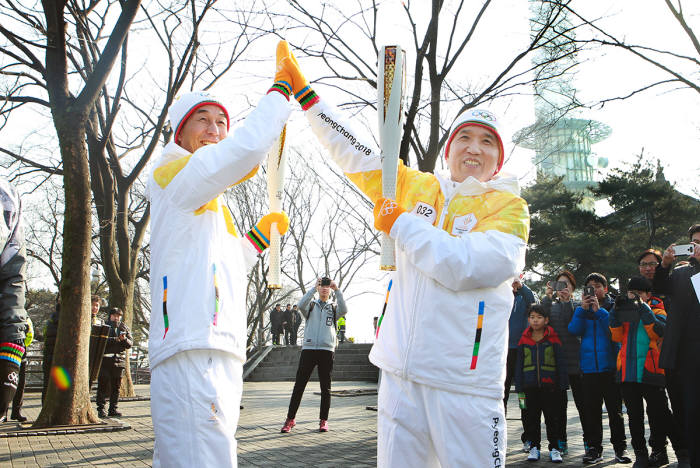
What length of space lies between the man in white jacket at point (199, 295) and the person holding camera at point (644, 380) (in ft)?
15.1

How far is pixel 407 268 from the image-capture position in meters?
2.87

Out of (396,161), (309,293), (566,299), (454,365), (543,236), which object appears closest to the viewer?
(454,365)

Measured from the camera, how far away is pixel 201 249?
2666mm

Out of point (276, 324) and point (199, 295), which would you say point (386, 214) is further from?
point (276, 324)

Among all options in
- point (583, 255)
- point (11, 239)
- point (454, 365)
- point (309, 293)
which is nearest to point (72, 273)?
point (309, 293)

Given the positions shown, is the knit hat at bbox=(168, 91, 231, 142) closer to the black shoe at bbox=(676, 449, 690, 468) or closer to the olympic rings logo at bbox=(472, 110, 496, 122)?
the olympic rings logo at bbox=(472, 110, 496, 122)

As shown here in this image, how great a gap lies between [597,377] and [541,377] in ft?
1.99

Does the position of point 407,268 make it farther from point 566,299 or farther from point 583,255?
point 583,255

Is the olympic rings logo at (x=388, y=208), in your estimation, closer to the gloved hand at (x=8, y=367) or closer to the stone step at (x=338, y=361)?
the gloved hand at (x=8, y=367)

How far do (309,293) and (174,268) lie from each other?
639cm

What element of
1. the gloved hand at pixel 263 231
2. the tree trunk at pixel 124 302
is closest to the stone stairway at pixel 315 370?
the tree trunk at pixel 124 302

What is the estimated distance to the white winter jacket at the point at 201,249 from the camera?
2555mm

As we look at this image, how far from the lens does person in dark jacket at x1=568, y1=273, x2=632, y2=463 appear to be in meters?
6.52

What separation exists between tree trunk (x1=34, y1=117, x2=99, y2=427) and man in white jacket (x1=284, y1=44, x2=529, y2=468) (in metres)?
6.42
